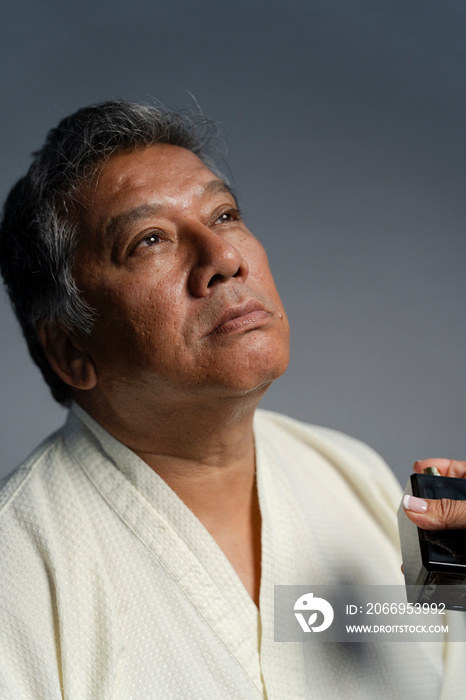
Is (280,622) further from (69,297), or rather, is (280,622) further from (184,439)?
(69,297)

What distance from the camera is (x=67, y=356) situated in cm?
171

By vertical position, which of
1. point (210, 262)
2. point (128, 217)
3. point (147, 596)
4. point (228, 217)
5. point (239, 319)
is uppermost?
point (228, 217)

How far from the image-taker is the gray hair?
1.61m

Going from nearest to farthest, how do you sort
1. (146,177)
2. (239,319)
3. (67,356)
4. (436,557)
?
(436,557)
(239,319)
(146,177)
(67,356)

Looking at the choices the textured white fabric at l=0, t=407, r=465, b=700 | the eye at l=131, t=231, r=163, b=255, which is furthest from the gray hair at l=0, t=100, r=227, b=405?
the textured white fabric at l=0, t=407, r=465, b=700

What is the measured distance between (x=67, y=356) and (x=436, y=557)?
966 millimetres

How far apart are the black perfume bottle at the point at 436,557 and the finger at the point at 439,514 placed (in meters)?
0.01

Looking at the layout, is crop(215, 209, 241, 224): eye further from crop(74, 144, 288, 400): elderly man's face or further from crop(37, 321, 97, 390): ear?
crop(37, 321, 97, 390): ear

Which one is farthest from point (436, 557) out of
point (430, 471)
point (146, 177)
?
point (146, 177)

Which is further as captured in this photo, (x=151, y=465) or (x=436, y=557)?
(x=151, y=465)

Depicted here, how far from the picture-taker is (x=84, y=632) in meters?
1.42

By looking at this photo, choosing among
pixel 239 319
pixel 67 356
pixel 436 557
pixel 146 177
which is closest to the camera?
pixel 436 557

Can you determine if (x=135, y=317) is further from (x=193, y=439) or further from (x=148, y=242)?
(x=193, y=439)

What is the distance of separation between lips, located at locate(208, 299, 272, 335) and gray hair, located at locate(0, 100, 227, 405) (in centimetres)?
32
